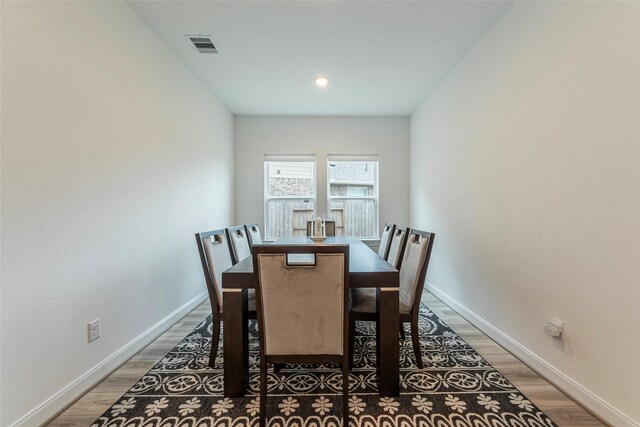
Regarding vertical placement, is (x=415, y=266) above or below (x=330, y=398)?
above

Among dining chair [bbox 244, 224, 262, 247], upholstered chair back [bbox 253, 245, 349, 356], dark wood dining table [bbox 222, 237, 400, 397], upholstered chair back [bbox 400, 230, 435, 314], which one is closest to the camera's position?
upholstered chair back [bbox 253, 245, 349, 356]

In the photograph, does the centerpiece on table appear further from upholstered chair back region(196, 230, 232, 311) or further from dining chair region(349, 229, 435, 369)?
upholstered chair back region(196, 230, 232, 311)

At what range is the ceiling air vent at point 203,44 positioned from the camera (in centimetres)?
251

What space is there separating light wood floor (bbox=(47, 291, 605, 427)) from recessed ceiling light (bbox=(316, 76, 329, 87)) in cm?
290

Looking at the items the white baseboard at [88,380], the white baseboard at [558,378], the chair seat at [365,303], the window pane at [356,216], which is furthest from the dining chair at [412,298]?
the window pane at [356,216]

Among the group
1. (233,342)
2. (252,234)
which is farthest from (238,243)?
(233,342)

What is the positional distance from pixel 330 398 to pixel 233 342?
0.64m

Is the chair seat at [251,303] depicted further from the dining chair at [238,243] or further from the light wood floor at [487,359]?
the light wood floor at [487,359]

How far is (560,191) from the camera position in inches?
67.3

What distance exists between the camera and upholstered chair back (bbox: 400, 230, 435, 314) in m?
1.87

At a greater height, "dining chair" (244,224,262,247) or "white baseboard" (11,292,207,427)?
"dining chair" (244,224,262,247)

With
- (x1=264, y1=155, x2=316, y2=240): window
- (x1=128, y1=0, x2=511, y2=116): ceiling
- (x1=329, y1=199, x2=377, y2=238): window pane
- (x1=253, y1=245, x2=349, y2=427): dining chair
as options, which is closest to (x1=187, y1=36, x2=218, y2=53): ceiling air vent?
(x1=128, y1=0, x2=511, y2=116): ceiling

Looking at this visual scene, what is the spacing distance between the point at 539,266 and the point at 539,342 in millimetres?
498

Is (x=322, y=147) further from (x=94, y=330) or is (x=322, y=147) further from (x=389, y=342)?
(x=94, y=330)
